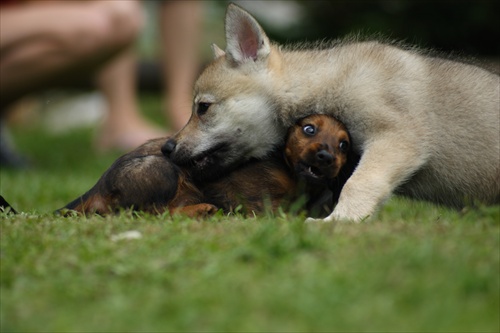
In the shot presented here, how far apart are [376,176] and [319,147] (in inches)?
14.5

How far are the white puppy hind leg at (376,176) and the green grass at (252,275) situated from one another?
0.27 meters

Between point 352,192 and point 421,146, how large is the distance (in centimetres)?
50

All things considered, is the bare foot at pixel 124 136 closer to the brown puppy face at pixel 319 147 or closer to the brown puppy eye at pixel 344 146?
the brown puppy face at pixel 319 147

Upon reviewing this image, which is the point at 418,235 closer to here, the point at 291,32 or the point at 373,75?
the point at 373,75

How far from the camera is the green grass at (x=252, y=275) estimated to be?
9.90ft

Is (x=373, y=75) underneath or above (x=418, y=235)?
above

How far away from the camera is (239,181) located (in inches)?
199

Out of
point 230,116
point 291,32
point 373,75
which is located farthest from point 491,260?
point 291,32

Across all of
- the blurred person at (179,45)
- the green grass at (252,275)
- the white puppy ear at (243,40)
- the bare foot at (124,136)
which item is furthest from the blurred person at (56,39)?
the green grass at (252,275)

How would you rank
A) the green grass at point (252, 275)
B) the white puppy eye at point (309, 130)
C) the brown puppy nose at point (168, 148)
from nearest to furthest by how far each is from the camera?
the green grass at point (252, 275)
the white puppy eye at point (309, 130)
the brown puppy nose at point (168, 148)

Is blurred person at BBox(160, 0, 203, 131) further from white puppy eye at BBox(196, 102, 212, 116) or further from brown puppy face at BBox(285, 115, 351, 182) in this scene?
brown puppy face at BBox(285, 115, 351, 182)

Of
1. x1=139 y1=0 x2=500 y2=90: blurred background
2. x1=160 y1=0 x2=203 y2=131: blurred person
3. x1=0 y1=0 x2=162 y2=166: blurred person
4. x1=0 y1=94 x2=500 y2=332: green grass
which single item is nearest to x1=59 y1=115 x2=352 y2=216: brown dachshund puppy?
x1=0 y1=94 x2=500 y2=332: green grass

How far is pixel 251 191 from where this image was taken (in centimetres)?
498

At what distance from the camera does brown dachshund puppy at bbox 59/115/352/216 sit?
4.79 metres
